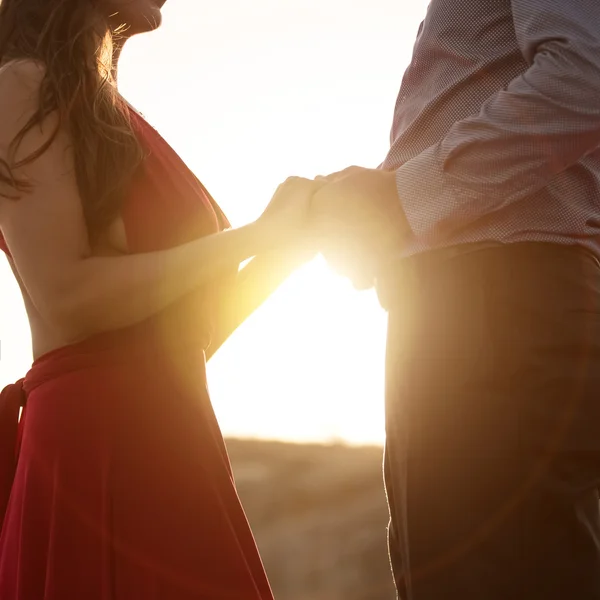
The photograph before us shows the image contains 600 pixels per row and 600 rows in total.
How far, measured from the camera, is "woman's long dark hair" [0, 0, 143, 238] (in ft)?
5.81

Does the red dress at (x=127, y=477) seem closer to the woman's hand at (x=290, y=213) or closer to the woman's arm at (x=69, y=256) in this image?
the woman's arm at (x=69, y=256)

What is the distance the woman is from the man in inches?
13.2

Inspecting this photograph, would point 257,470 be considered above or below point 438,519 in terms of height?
below

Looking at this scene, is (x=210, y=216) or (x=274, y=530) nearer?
(x=210, y=216)

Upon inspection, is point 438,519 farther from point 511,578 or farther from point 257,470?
point 257,470

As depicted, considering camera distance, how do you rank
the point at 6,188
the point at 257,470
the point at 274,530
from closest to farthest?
the point at 6,188 → the point at 274,530 → the point at 257,470

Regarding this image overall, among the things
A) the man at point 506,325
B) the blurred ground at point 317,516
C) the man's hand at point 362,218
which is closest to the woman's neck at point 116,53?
the man's hand at point 362,218

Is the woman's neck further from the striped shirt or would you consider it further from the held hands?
the striped shirt

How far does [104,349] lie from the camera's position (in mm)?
1816

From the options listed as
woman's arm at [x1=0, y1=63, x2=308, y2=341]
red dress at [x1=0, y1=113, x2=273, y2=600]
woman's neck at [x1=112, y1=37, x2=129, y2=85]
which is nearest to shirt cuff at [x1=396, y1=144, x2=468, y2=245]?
woman's arm at [x1=0, y1=63, x2=308, y2=341]

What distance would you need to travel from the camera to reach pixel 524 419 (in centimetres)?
173

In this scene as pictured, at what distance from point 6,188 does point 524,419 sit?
1.08 m

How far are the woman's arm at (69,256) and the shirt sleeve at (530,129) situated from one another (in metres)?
0.42

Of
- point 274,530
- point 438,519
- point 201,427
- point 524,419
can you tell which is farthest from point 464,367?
point 274,530
